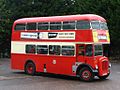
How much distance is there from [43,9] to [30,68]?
25.4 metres

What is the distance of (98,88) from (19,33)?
9417mm

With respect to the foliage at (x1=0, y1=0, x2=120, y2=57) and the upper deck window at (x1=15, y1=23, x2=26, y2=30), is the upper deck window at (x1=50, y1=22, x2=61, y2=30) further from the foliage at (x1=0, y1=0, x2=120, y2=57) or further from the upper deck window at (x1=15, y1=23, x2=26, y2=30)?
the foliage at (x1=0, y1=0, x2=120, y2=57)

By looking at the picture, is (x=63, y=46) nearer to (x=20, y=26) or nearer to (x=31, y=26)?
(x=31, y=26)

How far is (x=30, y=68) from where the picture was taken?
24.8 m

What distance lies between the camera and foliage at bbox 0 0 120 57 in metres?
42.5

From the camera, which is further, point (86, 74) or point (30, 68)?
point (30, 68)

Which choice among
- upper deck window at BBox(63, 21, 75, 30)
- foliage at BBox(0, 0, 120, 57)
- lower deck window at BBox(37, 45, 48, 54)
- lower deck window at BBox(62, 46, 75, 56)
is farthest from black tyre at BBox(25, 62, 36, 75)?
foliage at BBox(0, 0, 120, 57)

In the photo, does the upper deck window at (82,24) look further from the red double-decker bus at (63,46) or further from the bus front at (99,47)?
the bus front at (99,47)

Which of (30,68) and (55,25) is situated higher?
(55,25)

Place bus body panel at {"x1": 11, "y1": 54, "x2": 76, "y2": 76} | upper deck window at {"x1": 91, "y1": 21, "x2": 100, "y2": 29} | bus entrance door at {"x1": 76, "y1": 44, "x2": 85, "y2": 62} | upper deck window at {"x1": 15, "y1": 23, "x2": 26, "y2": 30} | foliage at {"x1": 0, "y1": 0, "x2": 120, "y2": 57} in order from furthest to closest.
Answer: foliage at {"x1": 0, "y1": 0, "x2": 120, "y2": 57} < upper deck window at {"x1": 15, "y1": 23, "x2": 26, "y2": 30} < bus body panel at {"x1": 11, "y1": 54, "x2": 76, "y2": 76} < bus entrance door at {"x1": 76, "y1": 44, "x2": 85, "y2": 62} < upper deck window at {"x1": 91, "y1": 21, "x2": 100, "y2": 29}

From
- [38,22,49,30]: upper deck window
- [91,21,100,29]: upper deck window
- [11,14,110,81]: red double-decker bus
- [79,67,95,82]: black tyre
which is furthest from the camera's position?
[38,22,49,30]: upper deck window

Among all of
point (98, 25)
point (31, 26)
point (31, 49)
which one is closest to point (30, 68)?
point (31, 49)

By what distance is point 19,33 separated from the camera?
25391mm

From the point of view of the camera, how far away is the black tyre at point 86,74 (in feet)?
68.6
